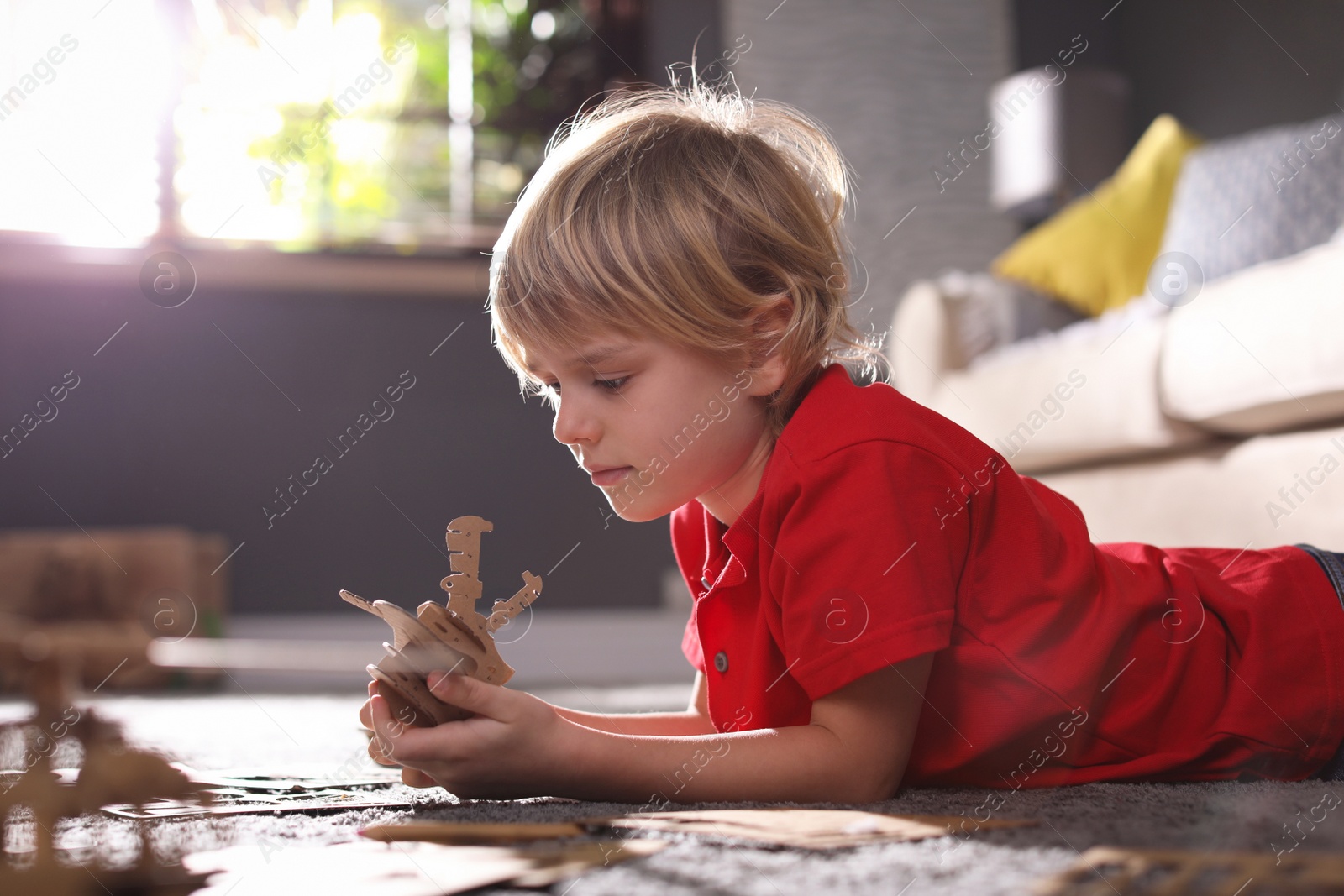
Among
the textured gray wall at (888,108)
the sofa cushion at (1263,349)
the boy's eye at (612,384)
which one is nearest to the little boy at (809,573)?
the boy's eye at (612,384)

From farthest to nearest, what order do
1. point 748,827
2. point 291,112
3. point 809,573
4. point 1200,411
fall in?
1. point 291,112
2. point 1200,411
3. point 809,573
4. point 748,827

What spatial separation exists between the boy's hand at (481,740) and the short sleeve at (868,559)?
0.16 metres

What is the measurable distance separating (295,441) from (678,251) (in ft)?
6.96

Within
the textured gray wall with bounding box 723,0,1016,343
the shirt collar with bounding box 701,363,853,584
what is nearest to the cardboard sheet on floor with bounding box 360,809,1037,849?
the shirt collar with bounding box 701,363,853,584

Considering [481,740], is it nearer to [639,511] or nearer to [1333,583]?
[639,511]

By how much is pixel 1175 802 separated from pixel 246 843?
1.74 feet

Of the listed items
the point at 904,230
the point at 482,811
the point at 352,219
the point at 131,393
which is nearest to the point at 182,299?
the point at 131,393

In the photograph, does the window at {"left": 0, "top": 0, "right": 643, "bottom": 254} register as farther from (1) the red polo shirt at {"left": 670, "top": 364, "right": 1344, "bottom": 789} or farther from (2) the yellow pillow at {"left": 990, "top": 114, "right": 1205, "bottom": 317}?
(1) the red polo shirt at {"left": 670, "top": 364, "right": 1344, "bottom": 789}

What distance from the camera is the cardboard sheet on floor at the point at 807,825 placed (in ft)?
1.82

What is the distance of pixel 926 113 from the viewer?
343 cm

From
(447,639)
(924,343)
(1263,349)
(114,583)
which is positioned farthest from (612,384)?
(114,583)

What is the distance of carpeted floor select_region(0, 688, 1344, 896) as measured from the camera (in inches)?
18.7

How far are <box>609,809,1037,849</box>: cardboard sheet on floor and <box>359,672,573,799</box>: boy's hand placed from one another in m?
0.07

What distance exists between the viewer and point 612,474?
2.65 ft
